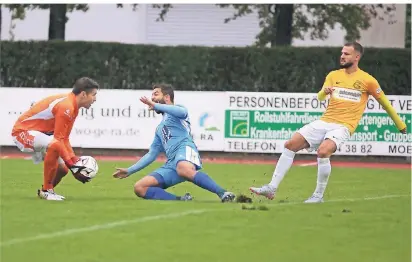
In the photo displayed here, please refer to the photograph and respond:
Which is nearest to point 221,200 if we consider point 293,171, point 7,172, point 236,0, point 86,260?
point 86,260

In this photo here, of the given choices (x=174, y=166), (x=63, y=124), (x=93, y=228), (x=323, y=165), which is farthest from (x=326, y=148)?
(x=93, y=228)

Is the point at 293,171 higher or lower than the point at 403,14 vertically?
lower

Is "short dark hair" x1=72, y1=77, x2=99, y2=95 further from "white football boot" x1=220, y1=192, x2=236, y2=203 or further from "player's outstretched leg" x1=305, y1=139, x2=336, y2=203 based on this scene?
"player's outstretched leg" x1=305, y1=139, x2=336, y2=203

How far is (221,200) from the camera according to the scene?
13.0 m

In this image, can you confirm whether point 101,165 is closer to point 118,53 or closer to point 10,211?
point 118,53

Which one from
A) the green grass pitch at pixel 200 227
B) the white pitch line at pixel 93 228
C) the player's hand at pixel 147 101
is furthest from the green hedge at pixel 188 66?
the white pitch line at pixel 93 228

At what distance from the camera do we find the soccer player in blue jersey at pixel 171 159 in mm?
12852

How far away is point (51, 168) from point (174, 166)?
1.51m

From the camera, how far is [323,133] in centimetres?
1334

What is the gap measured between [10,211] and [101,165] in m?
10.2

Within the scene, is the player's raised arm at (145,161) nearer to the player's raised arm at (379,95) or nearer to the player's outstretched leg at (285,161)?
the player's outstretched leg at (285,161)

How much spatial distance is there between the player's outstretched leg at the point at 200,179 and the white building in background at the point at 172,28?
28968 millimetres

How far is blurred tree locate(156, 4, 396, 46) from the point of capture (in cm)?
3300

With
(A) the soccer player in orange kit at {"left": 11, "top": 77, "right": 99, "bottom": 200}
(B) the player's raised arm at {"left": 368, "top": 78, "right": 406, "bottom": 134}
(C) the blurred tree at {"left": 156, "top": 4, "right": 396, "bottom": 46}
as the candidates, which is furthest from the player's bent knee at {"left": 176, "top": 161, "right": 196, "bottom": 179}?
(C) the blurred tree at {"left": 156, "top": 4, "right": 396, "bottom": 46}
